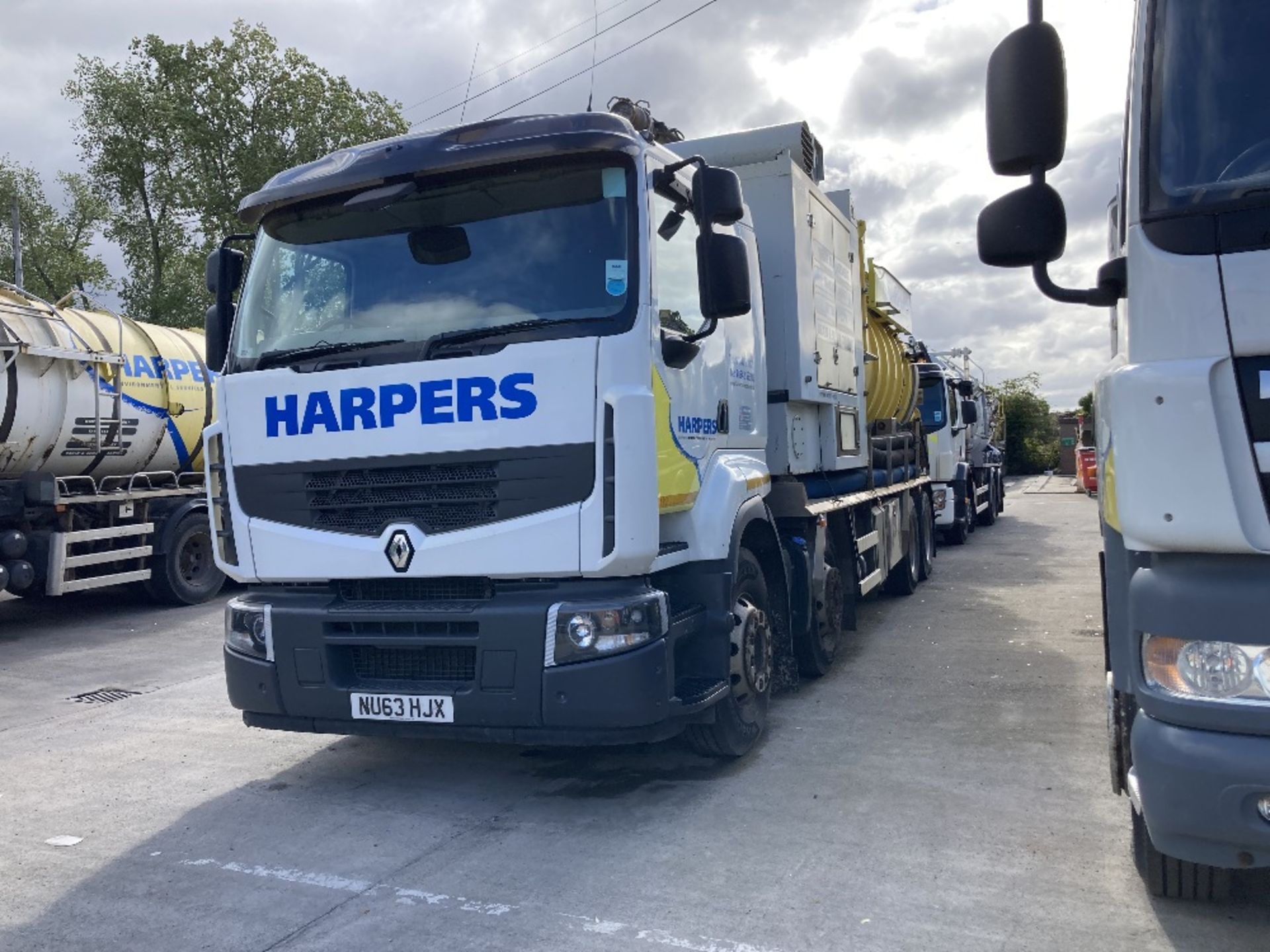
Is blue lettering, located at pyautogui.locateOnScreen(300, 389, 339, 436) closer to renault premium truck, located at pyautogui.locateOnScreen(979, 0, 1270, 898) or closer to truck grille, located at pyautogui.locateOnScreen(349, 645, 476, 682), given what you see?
truck grille, located at pyautogui.locateOnScreen(349, 645, 476, 682)

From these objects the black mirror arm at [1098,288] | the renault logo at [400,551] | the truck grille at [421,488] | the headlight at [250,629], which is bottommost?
the headlight at [250,629]

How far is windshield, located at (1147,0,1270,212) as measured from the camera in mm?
2854

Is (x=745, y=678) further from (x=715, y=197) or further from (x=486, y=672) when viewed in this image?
(x=715, y=197)

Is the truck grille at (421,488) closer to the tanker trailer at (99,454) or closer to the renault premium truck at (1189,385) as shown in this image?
the renault premium truck at (1189,385)

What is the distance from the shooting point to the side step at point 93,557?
995 cm

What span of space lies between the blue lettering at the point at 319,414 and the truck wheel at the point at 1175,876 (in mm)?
3405

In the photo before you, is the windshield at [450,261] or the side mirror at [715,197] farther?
the side mirror at [715,197]

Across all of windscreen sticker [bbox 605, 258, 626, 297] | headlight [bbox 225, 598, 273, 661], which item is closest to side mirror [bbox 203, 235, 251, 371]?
headlight [bbox 225, 598, 273, 661]

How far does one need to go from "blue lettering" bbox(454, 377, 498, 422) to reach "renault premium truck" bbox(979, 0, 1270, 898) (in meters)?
2.09

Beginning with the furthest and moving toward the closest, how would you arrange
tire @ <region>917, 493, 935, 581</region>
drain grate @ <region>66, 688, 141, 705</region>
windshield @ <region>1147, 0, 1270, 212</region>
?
tire @ <region>917, 493, 935, 581</region>, drain grate @ <region>66, 688, 141, 705</region>, windshield @ <region>1147, 0, 1270, 212</region>

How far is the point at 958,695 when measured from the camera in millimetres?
6602

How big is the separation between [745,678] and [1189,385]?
2.87 m

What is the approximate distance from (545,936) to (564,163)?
2.99 metres

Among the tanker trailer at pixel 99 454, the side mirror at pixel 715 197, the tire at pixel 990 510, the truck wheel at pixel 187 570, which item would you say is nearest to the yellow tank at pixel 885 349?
the side mirror at pixel 715 197
